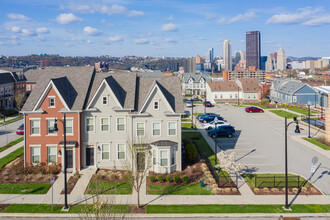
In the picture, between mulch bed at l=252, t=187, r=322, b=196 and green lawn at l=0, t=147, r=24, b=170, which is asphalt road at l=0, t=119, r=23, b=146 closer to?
green lawn at l=0, t=147, r=24, b=170

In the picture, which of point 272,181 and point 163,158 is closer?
point 272,181

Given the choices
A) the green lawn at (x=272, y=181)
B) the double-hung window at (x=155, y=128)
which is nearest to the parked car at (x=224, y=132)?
the green lawn at (x=272, y=181)

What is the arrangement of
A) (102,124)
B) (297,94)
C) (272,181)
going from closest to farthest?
1. (272,181)
2. (102,124)
3. (297,94)

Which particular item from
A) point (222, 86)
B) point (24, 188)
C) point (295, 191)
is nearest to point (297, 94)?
point (222, 86)

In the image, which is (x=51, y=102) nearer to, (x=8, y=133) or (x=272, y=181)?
(x=272, y=181)

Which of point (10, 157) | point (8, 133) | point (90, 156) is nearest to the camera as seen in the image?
point (90, 156)

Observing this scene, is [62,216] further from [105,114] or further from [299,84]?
[299,84]

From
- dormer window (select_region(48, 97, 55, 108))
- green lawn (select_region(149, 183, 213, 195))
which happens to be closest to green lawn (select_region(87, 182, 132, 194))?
green lawn (select_region(149, 183, 213, 195))

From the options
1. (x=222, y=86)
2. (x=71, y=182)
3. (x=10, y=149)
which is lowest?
(x=71, y=182)

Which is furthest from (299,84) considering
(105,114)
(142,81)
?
(105,114)

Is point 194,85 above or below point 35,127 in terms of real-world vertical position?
above
